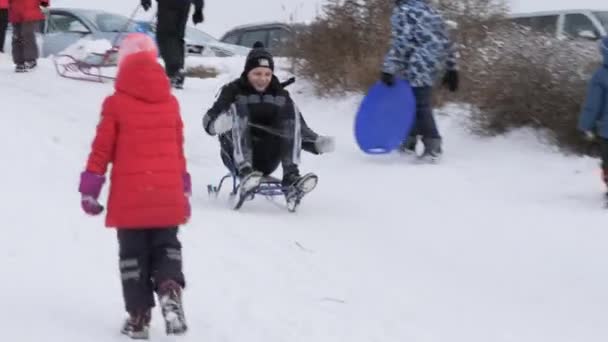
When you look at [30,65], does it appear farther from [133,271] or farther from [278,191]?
[133,271]

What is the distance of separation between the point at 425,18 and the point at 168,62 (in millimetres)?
3784

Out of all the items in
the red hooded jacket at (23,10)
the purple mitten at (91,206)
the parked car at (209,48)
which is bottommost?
the parked car at (209,48)

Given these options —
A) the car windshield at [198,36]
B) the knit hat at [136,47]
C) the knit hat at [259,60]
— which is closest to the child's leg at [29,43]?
the knit hat at [259,60]

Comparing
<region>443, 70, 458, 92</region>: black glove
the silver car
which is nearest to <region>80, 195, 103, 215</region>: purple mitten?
<region>443, 70, 458, 92</region>: black glove

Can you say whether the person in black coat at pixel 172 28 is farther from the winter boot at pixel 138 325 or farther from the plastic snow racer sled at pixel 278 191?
the winter boot at pixel 138 325

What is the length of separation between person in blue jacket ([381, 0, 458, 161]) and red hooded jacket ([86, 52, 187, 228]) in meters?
5.40

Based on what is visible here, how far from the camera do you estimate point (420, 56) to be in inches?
437

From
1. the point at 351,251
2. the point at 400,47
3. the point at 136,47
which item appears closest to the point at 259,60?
the point at 351,251

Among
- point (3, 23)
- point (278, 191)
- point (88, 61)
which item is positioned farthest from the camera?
point (3, 23)

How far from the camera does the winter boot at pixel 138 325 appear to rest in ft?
Answer: 19.0

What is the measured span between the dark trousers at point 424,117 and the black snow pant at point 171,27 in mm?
3605

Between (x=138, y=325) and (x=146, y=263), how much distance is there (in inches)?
11.5

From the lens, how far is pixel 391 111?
11125 mm

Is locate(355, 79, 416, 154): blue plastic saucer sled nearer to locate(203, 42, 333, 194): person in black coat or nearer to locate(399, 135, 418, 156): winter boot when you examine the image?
locate(399, 135, 418, 156): winter boot
